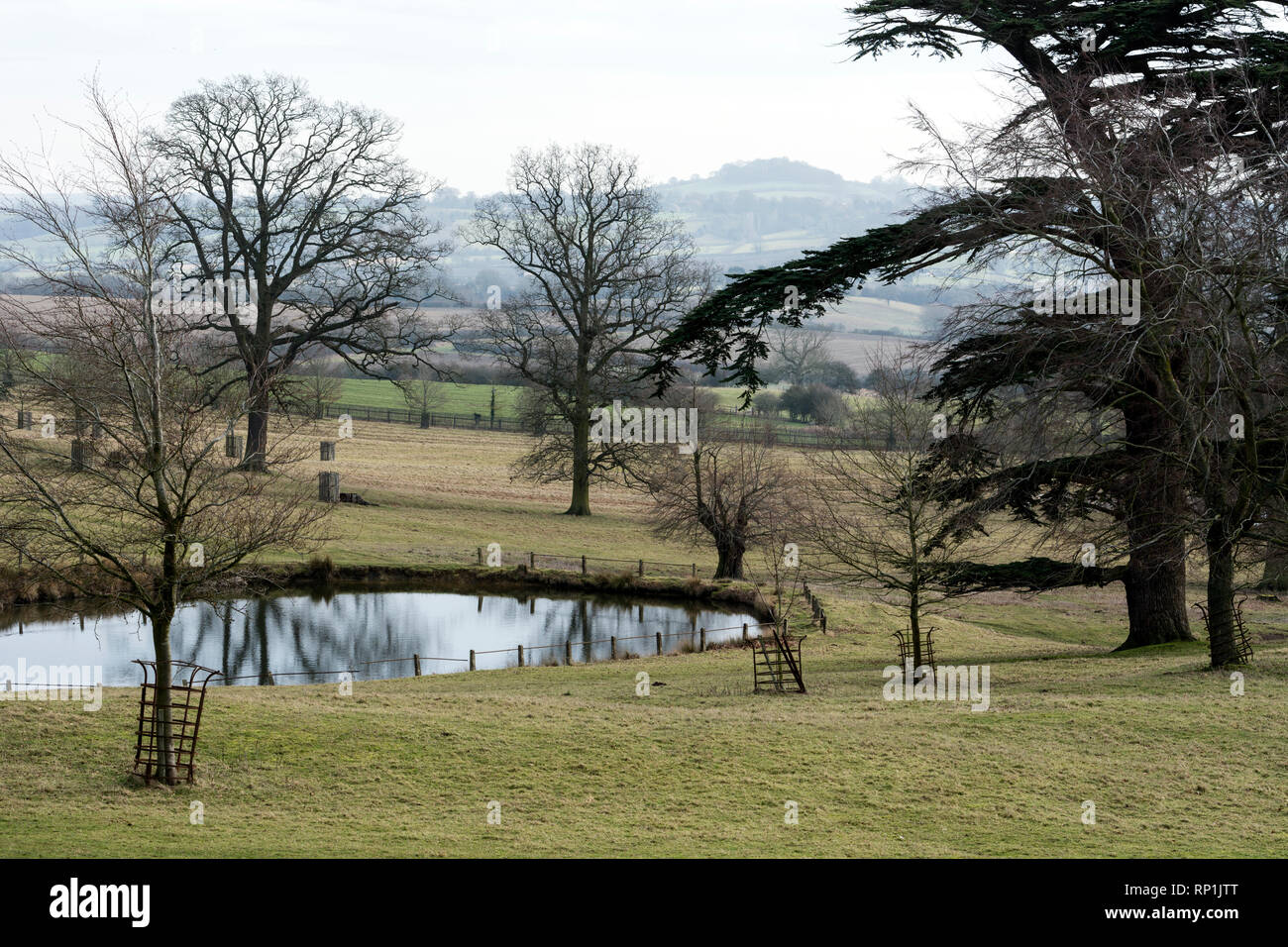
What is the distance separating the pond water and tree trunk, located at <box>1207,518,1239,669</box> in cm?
1353

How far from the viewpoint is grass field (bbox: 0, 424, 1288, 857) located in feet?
38.2

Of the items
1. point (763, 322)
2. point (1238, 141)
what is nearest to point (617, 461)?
point (763, 322)

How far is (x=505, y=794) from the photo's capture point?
13.7 metres

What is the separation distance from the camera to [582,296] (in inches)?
1982

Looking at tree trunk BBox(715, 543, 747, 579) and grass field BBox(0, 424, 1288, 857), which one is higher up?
tree trunk BBox(715, 543, 747, 579)

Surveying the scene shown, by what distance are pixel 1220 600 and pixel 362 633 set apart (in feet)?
67.5

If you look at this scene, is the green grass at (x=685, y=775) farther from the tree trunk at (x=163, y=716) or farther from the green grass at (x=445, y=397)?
the green grass at (x=445, y=397)

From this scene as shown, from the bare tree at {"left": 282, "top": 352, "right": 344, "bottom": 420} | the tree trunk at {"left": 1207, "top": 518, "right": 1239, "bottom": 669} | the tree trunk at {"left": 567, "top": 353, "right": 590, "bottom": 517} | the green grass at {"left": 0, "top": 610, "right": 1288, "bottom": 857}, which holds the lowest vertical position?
the green grass at {"left": 0, "top": 610, "right": 1288, "bottom": 857}

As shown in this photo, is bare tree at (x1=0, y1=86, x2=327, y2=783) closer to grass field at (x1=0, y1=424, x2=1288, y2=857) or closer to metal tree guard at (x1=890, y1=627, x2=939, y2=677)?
grass field at (x1=0, y1=424, x2=1288, y2=857)

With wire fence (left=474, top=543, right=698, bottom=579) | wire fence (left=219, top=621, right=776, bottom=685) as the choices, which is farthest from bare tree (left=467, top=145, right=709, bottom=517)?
wire fence (left=219, top=621, right=776, bottom=685)

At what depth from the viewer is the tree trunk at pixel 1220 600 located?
61.3 feet

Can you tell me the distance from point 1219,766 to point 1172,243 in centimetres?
794

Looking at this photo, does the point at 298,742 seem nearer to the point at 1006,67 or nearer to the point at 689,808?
the point at 689,808

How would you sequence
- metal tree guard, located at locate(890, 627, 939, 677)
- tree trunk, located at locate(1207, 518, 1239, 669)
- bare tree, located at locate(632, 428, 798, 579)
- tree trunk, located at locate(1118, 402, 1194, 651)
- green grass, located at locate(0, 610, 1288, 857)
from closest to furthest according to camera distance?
green grass, located at locate(0, 610, 1288, 857) < tree trunk, located at locate(1207, 518, 1239, 669) < tree trunk, located at locate(1118, 402, 1194, 651) < metal tree guard, located at locate(890, 627, 939, 677) < bare tree, located at locate(632, 428, 798, 579)
